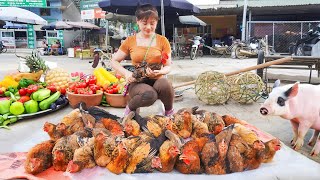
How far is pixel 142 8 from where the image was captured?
10.1 feet

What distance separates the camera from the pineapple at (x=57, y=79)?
516 centimetres

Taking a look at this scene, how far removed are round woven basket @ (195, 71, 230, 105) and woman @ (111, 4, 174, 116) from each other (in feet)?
5.42

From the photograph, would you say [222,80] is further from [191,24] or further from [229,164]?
[191,24]

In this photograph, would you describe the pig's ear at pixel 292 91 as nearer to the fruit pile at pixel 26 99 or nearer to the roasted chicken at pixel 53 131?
the roasted chicken at pixel 53 131

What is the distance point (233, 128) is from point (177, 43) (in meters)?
14.2

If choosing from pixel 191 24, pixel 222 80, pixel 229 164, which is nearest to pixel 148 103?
pixel 229 164

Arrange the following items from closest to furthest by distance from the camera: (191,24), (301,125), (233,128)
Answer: (233,128), (301,125), (191,24)

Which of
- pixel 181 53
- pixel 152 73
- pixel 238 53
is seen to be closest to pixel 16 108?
pixel 152 73

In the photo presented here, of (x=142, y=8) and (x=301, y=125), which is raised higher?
(x=142, y=8)

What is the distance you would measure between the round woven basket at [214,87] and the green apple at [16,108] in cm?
288

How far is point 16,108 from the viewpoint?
4004 mm

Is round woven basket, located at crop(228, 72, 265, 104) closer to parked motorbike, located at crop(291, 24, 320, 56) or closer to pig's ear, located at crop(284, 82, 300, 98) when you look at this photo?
pig's ear, located at crop(284, 82, 300, 98)

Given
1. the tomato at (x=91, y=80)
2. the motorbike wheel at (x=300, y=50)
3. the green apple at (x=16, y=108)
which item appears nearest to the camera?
the green apple at (x=16, y=108)

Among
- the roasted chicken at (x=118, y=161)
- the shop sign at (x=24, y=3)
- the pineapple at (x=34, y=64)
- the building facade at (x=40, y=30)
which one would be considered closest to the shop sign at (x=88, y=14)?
the building facade at (x=40, y=30)
